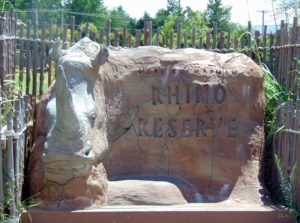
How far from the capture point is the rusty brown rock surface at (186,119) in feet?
25.1

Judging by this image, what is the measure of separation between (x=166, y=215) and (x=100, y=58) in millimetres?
2215

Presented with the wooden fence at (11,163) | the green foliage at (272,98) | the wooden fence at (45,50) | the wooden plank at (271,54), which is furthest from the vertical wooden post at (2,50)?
the wooden plank at (271,54)

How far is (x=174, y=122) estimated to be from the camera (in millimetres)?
7801

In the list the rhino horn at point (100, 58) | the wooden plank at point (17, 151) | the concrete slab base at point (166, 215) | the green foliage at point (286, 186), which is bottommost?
the concrete slab base at point (166, 215)

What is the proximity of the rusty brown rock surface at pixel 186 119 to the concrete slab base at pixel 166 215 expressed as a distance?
0.69 m

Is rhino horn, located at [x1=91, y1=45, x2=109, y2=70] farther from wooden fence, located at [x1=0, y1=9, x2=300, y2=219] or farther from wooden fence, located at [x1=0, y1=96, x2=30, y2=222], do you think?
wooden fence, located at [x1=0, y1=9, x2=300, y2=219]

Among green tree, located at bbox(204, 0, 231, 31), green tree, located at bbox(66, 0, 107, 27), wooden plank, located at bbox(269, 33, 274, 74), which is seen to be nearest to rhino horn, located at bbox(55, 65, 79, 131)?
wooden plank, located at bbox(269, 33, 274, 74)

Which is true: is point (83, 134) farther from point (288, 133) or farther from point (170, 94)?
point (288, 133)

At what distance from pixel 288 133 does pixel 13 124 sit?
3.56 meters

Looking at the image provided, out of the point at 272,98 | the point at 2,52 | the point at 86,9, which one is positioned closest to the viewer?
the point at 2,52

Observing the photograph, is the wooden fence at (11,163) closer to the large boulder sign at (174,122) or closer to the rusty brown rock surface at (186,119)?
the large boulder sign at (174,122)

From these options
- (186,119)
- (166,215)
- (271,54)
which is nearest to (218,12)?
(271,54)

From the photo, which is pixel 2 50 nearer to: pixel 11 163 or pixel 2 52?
pixel 2 52

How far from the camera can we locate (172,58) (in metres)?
7.91
